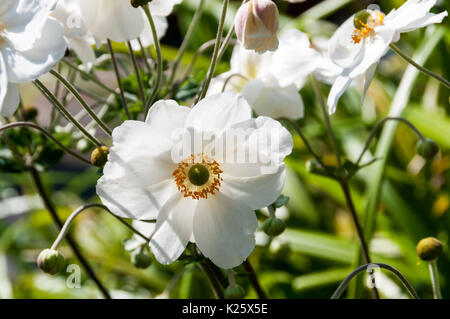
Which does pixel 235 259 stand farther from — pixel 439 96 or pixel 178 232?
pixel 439 96

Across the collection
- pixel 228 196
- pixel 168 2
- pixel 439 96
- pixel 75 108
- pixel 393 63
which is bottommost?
pixel 228 196

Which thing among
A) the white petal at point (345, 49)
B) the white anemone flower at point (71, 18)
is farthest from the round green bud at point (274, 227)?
the white anemone flower at point (71, 18)

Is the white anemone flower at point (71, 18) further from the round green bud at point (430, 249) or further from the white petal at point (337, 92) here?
the round green bud at point (430, 249)

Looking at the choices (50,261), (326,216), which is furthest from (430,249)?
(326,216)

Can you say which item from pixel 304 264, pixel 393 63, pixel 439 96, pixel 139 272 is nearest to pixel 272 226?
pixel 304 264

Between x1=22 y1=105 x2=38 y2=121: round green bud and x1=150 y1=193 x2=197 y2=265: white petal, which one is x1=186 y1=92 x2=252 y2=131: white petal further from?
x1=22 y1=105 x2=38 y2=121: round green bud
